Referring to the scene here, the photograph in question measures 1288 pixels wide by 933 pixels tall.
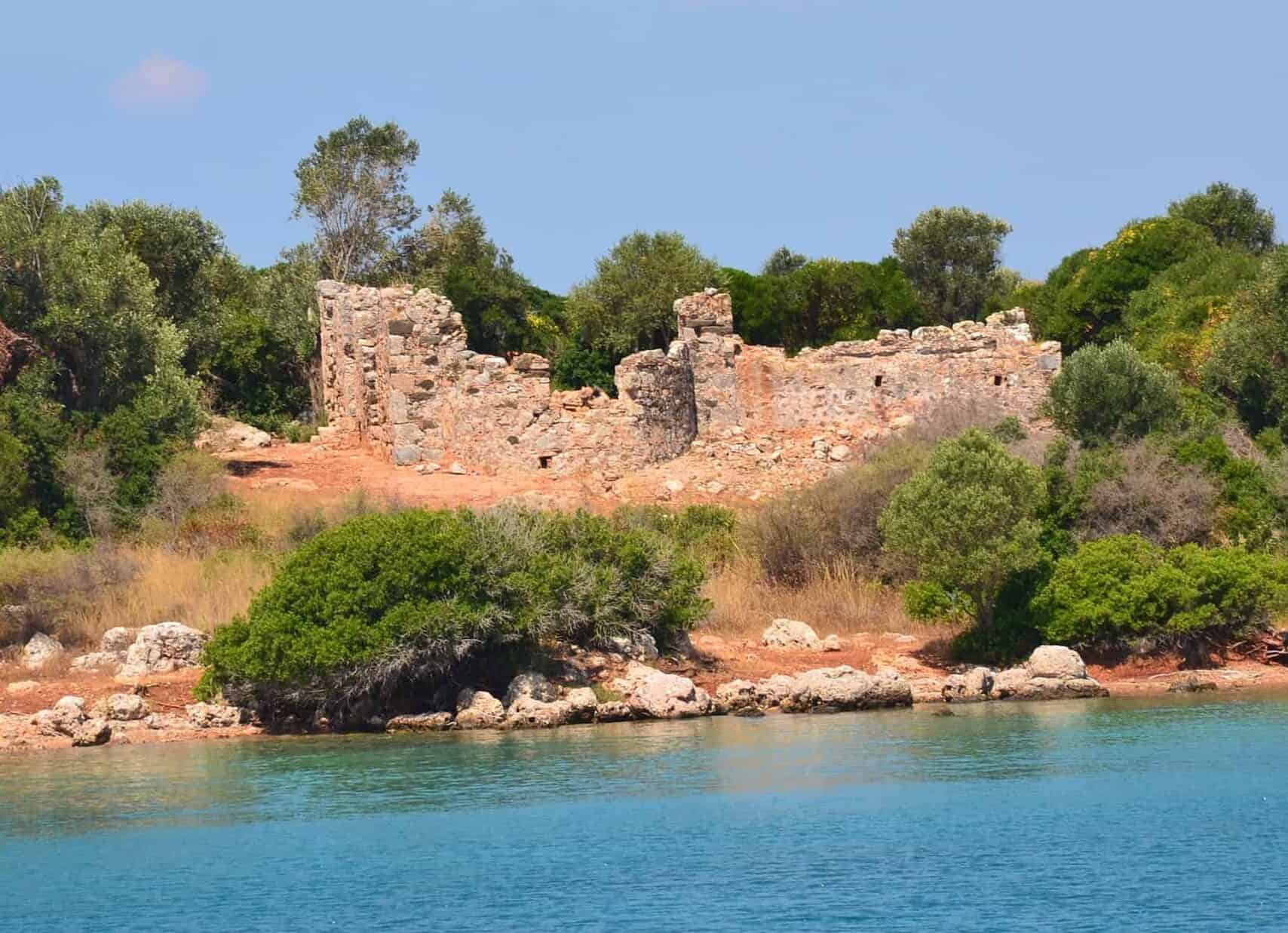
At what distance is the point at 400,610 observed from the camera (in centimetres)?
2298

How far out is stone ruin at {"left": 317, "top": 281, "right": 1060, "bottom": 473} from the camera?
33781 millimetres

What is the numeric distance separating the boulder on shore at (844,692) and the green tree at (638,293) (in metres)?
20.4

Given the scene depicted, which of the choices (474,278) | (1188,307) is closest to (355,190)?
(474,278)

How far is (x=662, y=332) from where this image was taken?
1777 inches

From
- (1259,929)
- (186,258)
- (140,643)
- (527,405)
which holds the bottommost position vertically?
(1259,929)

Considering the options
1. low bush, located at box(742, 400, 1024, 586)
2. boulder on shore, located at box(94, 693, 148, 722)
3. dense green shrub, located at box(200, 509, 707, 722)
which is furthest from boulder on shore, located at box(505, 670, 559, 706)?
low bush, located at box(742, 400, 1024, 586)

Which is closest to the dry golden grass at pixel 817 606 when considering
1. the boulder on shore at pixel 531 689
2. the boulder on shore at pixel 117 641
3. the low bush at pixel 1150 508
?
the low bush at pixel 1150 508

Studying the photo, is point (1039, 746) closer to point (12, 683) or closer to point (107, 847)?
point (107, 847)

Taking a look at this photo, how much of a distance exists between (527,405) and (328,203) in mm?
14837

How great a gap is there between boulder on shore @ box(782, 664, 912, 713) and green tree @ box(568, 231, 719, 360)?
66.9 feet

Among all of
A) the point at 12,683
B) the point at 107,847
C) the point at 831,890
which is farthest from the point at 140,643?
the point at 831,890

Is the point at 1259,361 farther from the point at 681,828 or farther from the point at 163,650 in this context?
the point at 681,828

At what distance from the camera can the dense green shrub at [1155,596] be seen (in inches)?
1016

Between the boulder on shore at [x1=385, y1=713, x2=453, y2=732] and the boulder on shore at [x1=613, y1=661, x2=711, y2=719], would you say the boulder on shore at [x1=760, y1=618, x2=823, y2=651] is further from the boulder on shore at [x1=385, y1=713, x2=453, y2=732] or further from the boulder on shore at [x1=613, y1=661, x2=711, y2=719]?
the boulder on shore at [x1=385, y1=713, x2=453, y2=732]
